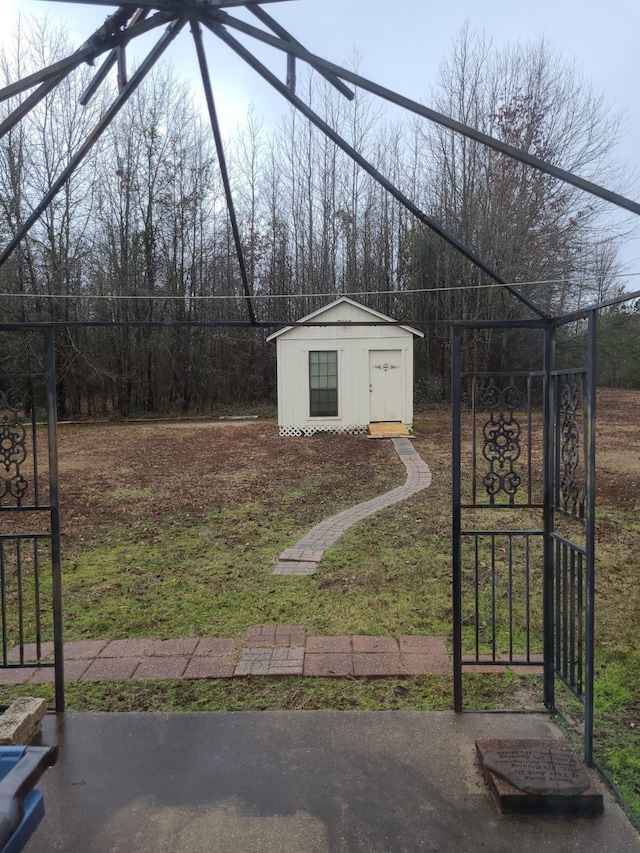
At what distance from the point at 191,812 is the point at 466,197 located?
19.7 m

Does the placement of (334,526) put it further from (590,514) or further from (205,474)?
(590,514)

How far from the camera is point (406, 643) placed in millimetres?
3590

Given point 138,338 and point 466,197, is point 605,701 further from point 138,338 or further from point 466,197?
point 138,338

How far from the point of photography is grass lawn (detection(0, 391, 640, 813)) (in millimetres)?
2994

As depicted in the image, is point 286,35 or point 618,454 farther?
point 618,454

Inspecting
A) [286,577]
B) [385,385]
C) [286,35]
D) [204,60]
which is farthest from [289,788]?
[385,385]

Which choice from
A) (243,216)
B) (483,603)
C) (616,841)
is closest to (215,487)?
(483,603)

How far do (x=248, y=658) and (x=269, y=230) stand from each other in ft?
71.3

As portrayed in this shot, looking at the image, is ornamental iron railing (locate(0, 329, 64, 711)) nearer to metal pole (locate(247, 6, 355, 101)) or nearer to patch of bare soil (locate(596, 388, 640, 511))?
metal pole (locate(247, 6, 355, 101))

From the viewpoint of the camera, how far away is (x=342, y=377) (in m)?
13.6

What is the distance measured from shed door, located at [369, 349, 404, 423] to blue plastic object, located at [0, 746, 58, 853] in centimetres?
1238

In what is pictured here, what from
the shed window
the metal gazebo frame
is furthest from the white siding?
the metal gazebo frame

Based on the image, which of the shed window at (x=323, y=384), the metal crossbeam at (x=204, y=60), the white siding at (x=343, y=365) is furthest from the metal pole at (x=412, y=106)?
the shed window at (x=323, y=384)

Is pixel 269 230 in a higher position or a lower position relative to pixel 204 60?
higher
